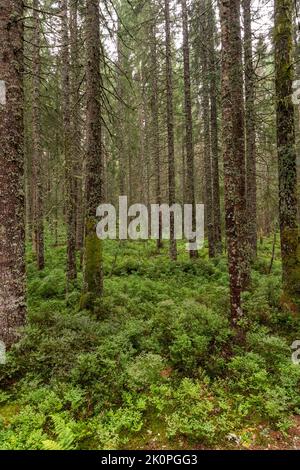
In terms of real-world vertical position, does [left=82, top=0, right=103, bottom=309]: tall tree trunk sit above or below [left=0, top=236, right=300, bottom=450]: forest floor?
above

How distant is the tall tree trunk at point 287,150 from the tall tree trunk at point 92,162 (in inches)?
176

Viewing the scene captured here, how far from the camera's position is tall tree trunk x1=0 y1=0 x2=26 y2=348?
233 inches

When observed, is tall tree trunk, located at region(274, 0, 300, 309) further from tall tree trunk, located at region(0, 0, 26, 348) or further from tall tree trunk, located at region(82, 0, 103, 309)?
tall tree trunk, located at region(0, 0, 26, 348)

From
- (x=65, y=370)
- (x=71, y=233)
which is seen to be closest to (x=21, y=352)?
(x=65, y=370)

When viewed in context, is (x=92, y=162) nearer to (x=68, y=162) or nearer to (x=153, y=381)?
(x=68, y=162)

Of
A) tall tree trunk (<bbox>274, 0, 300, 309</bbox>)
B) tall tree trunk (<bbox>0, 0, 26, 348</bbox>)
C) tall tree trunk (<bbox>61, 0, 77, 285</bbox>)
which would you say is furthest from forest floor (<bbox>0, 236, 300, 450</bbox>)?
tall tree trunk (<bbox>61, 0, 77, 285</bbox>)

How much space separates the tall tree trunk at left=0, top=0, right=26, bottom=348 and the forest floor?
0.56m

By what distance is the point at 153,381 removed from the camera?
5.54 meters

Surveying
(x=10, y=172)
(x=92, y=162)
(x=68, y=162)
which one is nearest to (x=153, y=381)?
(x=10, y=172)

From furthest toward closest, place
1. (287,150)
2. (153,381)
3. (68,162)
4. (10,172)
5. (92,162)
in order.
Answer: (68,162)
(92,162)
(287,150)
(10,172)
(153,381)

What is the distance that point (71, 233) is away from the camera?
35.0 ft

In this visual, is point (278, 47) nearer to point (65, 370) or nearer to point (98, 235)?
point (98, 235)

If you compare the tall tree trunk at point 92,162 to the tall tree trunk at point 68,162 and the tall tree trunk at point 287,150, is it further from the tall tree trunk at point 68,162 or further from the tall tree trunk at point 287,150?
the tall tree trunk at point 287,150

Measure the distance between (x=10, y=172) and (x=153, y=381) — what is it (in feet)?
14.5
